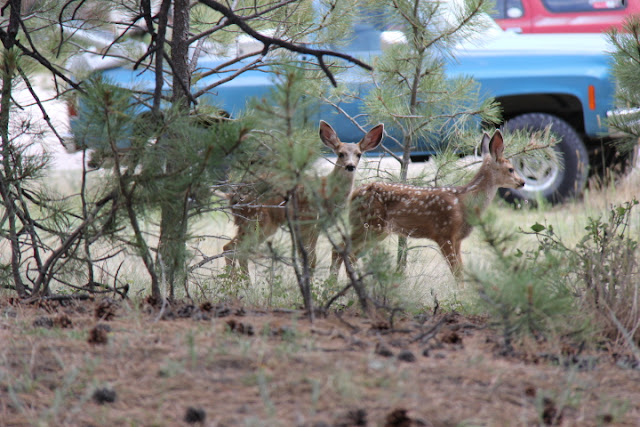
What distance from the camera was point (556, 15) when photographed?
1027 cm

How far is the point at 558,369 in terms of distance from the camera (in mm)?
2965

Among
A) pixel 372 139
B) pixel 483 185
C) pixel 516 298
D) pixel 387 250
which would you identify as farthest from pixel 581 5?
pixel 516 298

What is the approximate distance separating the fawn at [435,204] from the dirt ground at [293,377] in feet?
8.97

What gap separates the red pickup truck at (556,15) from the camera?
10.1 metres

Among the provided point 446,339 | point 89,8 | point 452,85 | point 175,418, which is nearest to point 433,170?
point 452,85

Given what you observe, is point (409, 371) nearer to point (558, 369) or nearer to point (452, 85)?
point (558, 369)

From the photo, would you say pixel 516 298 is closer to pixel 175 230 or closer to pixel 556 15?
pixel 175 230

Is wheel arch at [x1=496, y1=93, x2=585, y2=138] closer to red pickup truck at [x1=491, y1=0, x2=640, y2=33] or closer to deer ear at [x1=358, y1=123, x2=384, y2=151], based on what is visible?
red pickup truck at [x1=491, y1=0, x2=640, y2=33]

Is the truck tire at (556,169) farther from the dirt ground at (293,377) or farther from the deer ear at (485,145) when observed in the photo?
the dirt ground at (293,377)

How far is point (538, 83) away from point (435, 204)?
3.79 metres

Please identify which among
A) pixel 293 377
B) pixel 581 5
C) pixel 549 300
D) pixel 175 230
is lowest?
pixel 293 377

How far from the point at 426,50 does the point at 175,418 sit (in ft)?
13.3

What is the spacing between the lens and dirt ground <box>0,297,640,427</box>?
2.51 metres

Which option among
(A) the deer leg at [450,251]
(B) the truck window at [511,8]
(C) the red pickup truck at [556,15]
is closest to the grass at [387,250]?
(A) the deer leg at [450,251]
